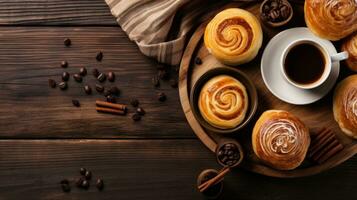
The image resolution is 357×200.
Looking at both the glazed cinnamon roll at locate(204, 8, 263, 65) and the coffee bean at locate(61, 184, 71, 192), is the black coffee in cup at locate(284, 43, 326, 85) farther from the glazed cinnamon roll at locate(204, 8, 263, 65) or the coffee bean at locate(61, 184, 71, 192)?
the coffee bean at locate(61, 184, 71, 192)

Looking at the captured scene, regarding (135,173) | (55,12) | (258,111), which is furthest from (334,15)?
(55,12)

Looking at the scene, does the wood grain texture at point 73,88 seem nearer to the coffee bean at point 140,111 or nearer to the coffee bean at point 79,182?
the coffee bean at point 140,111

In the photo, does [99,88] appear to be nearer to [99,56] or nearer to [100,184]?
[99,56]

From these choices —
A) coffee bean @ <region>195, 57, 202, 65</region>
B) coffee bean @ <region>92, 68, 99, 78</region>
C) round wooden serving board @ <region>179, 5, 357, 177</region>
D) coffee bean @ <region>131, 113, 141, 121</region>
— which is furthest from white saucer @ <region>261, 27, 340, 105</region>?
coffee bean @ <region>92, 68, 99, 78</region>

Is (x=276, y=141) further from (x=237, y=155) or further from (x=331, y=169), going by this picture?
(x=331, y=169)

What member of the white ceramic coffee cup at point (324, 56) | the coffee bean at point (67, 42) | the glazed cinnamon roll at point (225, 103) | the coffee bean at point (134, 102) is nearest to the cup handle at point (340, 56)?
the white ceramic coffee cup at point (324, 56)

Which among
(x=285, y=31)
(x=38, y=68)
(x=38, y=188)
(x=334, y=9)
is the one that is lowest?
(x=38, y=188)

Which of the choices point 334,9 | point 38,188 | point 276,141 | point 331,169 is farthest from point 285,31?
point 38,188
